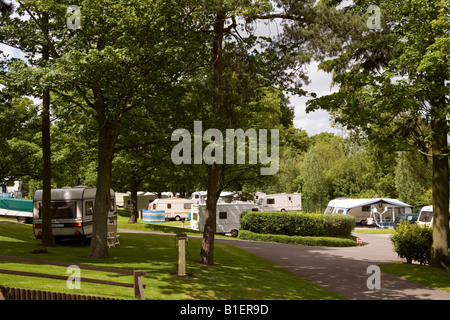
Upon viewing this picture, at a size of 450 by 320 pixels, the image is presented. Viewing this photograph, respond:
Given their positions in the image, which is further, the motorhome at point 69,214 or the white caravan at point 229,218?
the white caravan at point 229,218

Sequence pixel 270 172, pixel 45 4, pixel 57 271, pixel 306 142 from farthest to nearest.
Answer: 1. pixel 306 142
2. pixel 270 172
3. pixel 45 4
4. pixel 57 271

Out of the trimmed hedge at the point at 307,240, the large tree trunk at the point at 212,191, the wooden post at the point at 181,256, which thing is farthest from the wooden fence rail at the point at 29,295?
the trimmed hedge at the point at 307,240

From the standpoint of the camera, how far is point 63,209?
20.7 metres

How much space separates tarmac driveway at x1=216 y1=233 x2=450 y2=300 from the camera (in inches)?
543

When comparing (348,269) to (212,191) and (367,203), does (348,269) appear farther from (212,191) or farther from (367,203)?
(367,203)

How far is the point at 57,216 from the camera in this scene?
20688 mm

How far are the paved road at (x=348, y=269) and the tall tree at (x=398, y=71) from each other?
3686 millimetres

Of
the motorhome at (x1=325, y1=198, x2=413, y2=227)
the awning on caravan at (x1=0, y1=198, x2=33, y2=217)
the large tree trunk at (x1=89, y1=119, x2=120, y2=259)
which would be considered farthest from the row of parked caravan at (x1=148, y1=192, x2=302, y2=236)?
the large tree trunk at (x1=89, y1=119, x2=120, y2=259)

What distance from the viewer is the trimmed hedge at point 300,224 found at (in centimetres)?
3173

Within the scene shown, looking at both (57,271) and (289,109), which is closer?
(57,271)

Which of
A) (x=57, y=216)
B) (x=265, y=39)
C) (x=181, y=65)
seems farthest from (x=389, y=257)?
(x=57, y=216)

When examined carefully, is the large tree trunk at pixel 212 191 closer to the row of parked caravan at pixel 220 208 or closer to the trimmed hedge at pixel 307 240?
the trimmed hedge at pixel 307 240

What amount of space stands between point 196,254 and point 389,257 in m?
10.2
